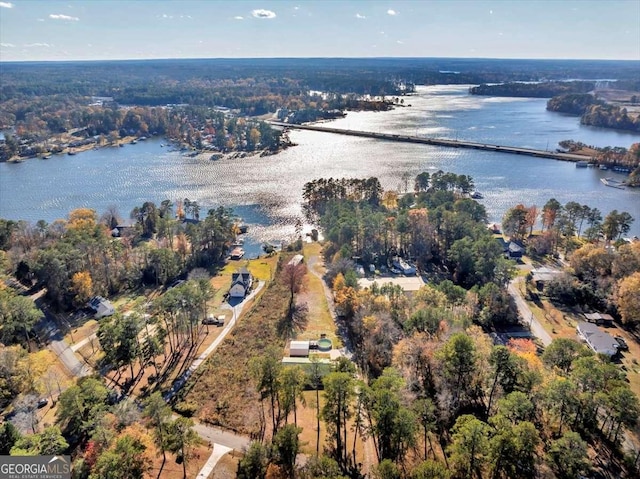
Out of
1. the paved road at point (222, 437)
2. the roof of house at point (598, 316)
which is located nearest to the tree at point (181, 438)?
the paved road at point (222, 437)

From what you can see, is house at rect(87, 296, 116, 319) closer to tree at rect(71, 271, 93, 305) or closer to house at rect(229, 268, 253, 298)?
tree at rect(71, 271, 93, 305)

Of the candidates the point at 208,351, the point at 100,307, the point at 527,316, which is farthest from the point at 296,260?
the point at 527,316

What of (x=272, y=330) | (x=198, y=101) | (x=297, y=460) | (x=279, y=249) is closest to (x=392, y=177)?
(x=279, y=249)

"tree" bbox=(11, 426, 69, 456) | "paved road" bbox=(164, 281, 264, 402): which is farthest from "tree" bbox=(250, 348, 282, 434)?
"tree" bbox=(11, 426, 69, 456)

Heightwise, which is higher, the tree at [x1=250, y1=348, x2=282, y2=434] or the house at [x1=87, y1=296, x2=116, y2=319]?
the tree at [x1=250, y1=348, x2=282, y2=434]

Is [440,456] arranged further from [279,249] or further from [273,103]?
[273,103]

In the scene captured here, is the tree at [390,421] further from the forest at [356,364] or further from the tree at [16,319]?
the tree at [16,319]

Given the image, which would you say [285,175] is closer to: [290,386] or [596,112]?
[290,386]
